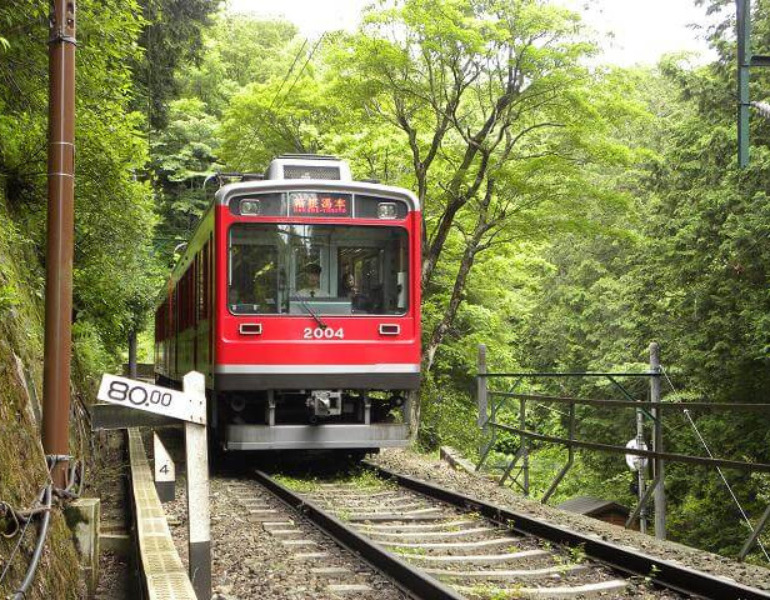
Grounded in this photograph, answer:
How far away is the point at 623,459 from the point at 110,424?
24453mm

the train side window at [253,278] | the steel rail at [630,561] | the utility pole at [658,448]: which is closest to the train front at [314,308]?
the train side window at [253,278]

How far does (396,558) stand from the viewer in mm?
5867

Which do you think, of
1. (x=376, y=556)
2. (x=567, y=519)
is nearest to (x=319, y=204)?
(x=567, y=519)

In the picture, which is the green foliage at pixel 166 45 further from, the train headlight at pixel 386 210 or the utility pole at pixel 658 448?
the utility pole at pixel 658 448

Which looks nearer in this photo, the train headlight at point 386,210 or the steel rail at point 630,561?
the steel rail at point 630,561

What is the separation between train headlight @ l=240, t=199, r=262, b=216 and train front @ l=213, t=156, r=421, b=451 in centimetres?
1

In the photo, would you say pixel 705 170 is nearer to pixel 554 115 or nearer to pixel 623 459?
pixel 554 115

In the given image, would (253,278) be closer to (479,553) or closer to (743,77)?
(479,553)

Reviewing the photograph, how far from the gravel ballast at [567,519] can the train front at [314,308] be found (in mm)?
1053

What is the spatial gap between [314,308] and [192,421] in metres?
6.05

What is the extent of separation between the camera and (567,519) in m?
8.23

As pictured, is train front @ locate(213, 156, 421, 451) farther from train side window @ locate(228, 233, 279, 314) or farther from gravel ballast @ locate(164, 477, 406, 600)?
gravel ballast @ locate(164, 477, 406, 600)

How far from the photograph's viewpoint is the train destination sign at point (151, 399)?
4215 mm

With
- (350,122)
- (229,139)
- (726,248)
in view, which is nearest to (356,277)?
(350,122)
